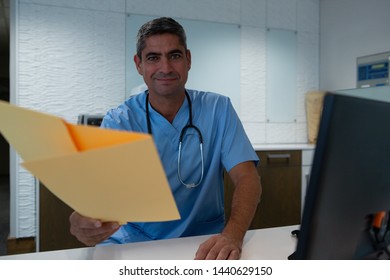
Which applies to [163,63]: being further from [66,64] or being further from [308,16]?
[308,16]

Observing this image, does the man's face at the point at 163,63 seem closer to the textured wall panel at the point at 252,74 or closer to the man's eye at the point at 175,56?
the man's eye at the point at 175,56

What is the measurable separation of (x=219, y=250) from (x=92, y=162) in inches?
19.0

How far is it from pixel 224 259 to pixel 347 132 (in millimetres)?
459

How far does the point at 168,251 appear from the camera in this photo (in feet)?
2.66

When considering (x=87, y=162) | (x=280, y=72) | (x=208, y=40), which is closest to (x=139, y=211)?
(x=87, y=162)

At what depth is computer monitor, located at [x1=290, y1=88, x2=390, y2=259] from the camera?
1.25 feet

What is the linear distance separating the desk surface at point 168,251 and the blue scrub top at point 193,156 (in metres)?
0.23

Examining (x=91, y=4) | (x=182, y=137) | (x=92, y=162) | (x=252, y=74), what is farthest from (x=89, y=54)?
(x=92, y=162)

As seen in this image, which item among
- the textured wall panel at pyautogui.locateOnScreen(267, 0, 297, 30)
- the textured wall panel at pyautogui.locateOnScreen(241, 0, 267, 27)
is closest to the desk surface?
the textured wall panel at pyautogui.locateOnScreen(241, 0, 267, 27)

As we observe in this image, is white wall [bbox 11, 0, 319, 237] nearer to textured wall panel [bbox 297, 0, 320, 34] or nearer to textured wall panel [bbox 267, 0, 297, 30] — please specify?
textured wall panel [bbox 267, 0, 297, 30]

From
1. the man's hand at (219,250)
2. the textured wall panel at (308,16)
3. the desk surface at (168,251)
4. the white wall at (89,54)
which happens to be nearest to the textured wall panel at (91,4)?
the white wall at (89,54)

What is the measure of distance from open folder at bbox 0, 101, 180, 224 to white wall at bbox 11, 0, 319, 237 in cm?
229

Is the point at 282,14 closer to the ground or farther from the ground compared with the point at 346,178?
farther from the ground

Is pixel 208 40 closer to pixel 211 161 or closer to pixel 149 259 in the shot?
pixel 211 161
